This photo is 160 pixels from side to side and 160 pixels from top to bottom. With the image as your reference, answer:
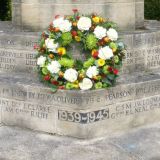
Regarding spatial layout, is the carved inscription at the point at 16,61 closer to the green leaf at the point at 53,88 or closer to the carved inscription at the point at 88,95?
the carved inscription at the point at 88,95

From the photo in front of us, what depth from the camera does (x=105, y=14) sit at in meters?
6.91

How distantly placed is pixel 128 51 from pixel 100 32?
0.89 meters

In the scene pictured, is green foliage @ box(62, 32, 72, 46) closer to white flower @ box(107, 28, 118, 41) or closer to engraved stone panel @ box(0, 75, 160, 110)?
white flower @ box(107, 28, 118, 41)

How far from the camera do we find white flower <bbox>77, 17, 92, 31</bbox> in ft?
19.4

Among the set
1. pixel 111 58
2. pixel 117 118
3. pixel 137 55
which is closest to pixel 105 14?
pixel 137 55

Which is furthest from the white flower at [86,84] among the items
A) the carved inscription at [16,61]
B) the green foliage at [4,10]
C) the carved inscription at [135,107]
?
the green foliage at [4,10]

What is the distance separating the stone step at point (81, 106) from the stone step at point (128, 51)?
0.24m

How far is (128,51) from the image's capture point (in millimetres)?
6641

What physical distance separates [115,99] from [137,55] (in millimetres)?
1001

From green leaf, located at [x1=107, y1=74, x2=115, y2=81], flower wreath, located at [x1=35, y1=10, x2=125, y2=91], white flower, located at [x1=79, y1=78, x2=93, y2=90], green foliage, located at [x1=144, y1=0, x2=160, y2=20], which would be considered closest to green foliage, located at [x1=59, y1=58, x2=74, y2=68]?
flower wreath, located at [x1=35, y1=10, x2=125, y2=91]

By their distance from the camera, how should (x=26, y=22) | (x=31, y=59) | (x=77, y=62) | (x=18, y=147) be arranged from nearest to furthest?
(x=18, y=147)
(x=77, y=62)
(x=31, y=59)
(x=26, y=22)

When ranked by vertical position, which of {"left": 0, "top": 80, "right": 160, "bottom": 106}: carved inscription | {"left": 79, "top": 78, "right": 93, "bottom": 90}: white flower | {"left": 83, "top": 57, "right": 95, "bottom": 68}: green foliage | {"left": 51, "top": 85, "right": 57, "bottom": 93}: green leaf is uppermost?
{"left": 83, "top": 57, "right": 95, "bottom": 68}: green foliage

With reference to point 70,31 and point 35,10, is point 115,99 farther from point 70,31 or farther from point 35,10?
point 35,10

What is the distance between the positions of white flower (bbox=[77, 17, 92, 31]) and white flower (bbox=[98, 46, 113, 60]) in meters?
0.35
